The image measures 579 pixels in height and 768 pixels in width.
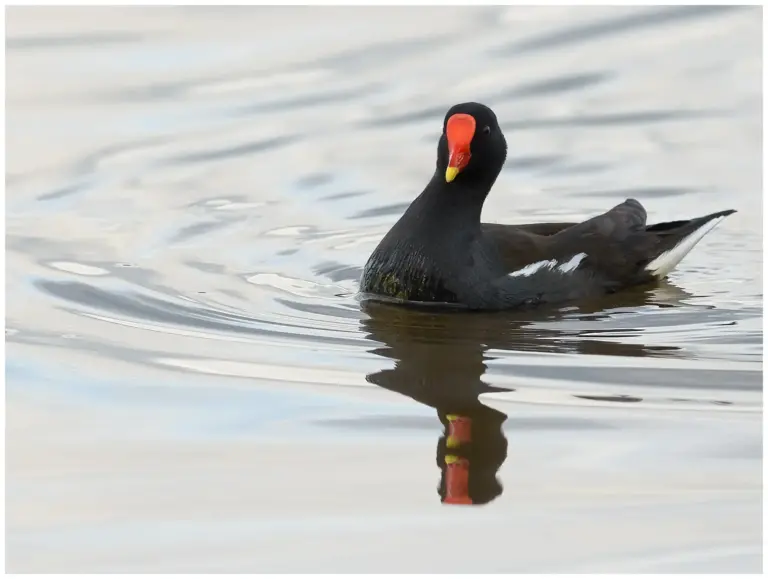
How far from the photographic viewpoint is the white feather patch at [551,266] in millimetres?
7145

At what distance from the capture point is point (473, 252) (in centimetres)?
714

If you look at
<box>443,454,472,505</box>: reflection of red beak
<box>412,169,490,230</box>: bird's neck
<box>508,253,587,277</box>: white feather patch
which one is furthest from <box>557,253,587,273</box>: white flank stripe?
<box>443,454,472,505</box>: reflection of red beak

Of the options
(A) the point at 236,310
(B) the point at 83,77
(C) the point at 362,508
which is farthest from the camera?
(B) the point at 83,77

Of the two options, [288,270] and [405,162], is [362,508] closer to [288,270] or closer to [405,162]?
[288,270]

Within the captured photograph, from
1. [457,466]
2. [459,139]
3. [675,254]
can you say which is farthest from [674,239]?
[457,466]

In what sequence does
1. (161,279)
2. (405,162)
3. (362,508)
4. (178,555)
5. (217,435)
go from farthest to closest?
1. (405,162)
2. (161,279)
3. (217,435)
4. (362,508)
5. (178,555)

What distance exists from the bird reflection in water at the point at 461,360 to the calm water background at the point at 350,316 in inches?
0.9

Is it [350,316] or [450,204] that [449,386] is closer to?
[350,316]

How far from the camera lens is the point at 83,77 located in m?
11.4

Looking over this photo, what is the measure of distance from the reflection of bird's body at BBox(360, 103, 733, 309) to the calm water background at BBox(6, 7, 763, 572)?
178 mm

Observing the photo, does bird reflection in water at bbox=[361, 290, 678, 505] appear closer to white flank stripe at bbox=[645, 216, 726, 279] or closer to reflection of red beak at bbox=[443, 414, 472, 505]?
reflection of red beak at bbox=[443, 414, 472, 505]

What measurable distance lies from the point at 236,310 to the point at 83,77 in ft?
16.4

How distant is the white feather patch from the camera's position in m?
7.14

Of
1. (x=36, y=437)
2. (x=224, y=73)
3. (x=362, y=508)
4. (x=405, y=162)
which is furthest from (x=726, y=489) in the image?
(x=224, y=73)
